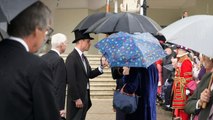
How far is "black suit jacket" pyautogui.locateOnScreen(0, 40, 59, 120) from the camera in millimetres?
2516

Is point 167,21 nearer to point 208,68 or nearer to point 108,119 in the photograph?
point 108,119

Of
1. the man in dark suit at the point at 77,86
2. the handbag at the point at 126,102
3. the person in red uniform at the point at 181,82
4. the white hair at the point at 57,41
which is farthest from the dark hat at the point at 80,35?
the person in red uniform at the point at 181,82

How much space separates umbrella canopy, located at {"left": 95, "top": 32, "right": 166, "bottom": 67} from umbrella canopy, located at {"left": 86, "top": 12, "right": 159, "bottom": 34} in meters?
0.47

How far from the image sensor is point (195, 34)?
13.1 feet

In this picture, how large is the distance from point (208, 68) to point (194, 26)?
487mm

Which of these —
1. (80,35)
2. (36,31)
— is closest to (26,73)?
(36,31)

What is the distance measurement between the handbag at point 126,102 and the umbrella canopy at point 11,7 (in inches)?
107

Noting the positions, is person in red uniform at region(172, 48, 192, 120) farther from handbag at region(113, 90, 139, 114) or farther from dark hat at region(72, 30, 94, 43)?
handbag at region(113, 90, 139, 114)

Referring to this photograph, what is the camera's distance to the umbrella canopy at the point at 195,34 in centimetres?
384

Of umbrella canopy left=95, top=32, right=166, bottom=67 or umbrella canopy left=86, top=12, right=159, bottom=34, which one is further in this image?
umbrella canopy left=86, top=12, right=159, bottom=34

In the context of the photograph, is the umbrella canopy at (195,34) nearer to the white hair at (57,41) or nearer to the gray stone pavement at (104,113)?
the white hair at (57,41)

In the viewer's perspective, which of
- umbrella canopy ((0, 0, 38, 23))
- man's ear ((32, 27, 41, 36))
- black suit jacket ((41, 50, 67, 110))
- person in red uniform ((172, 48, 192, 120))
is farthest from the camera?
person in red uniform ((172, 48, 192, 120))

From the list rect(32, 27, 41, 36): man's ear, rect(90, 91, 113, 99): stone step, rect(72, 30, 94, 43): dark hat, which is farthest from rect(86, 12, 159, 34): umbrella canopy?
rect(90, 91, 113, 99): stone step

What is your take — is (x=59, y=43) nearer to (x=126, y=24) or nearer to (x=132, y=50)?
(x=126, y=24)
